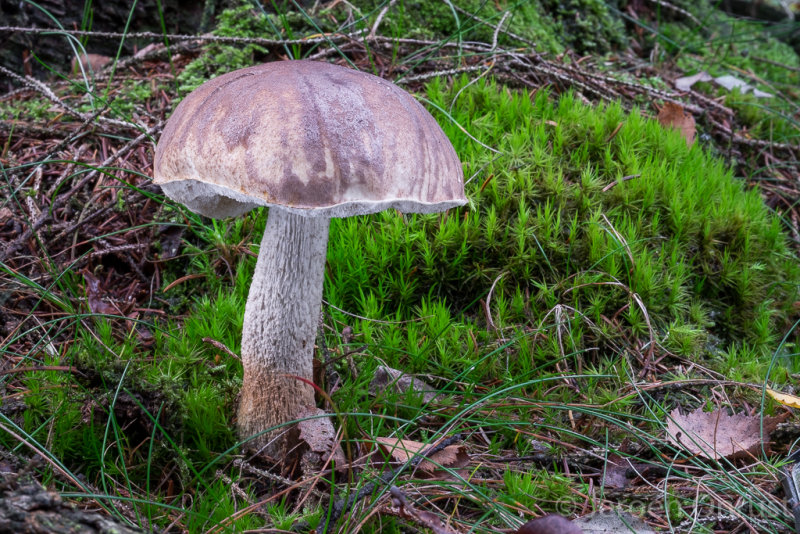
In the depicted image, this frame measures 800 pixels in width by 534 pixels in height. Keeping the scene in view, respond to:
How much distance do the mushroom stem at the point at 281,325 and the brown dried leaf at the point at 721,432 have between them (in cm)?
143

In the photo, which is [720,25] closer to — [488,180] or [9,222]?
[488,180]

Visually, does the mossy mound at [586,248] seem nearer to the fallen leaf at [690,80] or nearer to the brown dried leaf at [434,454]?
the brown dried leaf at [434,454]

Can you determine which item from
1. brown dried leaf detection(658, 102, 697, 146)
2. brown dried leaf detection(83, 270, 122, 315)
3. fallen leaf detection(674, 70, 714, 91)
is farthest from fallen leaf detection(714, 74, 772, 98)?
brown dried leaf detection(83, 270, 122, 315)

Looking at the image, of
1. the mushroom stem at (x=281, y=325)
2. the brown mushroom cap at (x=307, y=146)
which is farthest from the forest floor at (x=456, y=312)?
the brown mushroom cap at (x=307, y=146)

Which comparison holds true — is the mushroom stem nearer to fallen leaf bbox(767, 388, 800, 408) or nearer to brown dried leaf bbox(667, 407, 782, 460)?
brown dried leaf bbox(667, 407, 782, 460)

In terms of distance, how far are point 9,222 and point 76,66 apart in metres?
1.50

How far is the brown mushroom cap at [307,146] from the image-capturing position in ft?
5.28

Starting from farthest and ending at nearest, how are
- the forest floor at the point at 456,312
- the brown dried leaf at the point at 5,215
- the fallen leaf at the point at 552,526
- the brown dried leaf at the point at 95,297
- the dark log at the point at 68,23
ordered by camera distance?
the dark log at the point at 68,23, the brown dried leaf at the point at 5,215, the brown dried leaf at the point at 95,297, the forest floor at the point at 456,312, the fallen leaf at the point at 552,526

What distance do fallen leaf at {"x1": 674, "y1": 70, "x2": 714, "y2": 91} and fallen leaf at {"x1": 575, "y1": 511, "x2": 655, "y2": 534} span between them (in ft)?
11.5

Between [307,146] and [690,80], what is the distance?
3.86 metres

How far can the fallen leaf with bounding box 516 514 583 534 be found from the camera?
157cm

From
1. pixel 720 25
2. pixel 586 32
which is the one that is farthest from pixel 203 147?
pixel 720 25

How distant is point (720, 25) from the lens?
18.6 feet

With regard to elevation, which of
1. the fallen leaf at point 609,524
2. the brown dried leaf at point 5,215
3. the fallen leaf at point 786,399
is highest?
the brown dried leaf at point 5,215
